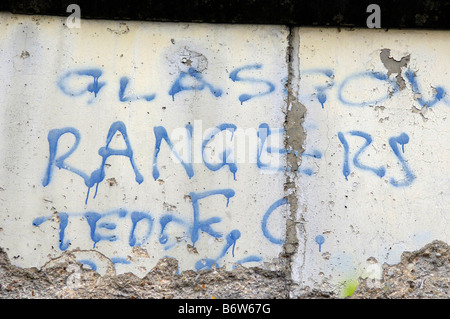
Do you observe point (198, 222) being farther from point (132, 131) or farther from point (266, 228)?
point (132, 131)

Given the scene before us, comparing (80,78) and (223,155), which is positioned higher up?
(80,78)

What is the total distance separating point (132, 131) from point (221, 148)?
0.51 meters

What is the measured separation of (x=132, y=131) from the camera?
8.91 feet

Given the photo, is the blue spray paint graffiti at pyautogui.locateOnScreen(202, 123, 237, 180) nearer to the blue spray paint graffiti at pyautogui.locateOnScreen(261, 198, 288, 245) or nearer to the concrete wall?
the concrete wall

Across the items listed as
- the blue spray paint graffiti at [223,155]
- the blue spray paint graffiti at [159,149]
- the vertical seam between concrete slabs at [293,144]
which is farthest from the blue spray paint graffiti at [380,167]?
the blue spray paint graffiti at [159,149]

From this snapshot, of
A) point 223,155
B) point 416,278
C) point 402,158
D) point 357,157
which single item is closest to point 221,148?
point 223,155

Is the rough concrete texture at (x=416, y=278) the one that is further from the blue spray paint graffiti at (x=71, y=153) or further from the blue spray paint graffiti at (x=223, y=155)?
the blue spray paint graffiti at (x=71, y=153)

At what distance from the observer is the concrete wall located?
2678mm

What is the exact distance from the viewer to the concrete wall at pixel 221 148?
2678 millimetres

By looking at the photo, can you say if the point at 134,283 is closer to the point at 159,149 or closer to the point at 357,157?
the point at 159,149

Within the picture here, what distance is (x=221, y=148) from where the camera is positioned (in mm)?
2730

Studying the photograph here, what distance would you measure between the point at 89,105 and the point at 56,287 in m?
1.02

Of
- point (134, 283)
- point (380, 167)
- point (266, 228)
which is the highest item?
point (380, 167)
